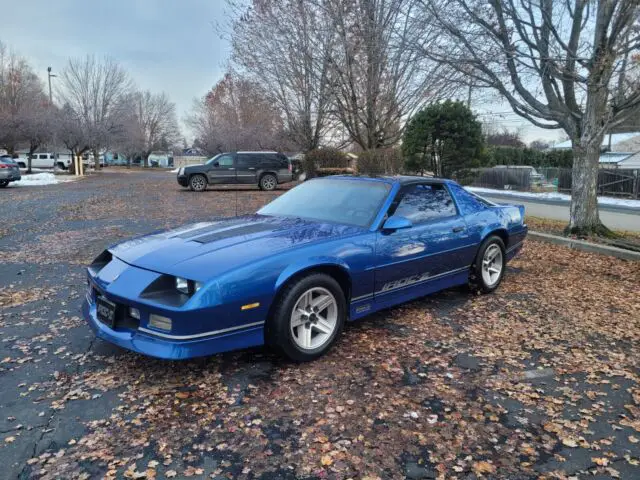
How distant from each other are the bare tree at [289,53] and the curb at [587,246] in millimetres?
8501

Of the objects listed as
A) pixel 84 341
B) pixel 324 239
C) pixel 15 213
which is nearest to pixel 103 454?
pixel 84 341

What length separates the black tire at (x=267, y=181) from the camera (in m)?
21.1

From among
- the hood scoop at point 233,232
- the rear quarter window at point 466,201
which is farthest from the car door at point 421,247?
the hood scoop at point 233,232

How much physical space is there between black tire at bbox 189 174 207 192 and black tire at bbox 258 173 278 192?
8.07 feet

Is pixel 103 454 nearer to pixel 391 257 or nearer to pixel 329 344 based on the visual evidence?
pixel 329 344

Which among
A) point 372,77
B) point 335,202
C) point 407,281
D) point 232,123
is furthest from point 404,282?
point 232,123

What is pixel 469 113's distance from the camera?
13234 millimetres

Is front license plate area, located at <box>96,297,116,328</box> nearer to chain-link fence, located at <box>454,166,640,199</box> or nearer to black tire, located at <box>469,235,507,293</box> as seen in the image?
black tire, located at <box>469,235,507,293</box>

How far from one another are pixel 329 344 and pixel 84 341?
2064 millimetres

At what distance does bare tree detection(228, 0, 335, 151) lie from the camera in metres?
14.3

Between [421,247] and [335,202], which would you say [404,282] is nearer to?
[421,247]

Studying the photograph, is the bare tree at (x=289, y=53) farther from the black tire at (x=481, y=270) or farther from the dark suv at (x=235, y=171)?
the black tire at (x=481, y=270)

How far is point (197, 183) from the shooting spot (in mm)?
20828

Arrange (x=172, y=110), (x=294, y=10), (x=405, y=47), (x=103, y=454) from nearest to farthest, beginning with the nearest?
(x=103, y=454)
(x=405, y=47)
(x=294, y=10)
(x=172, y=110)
